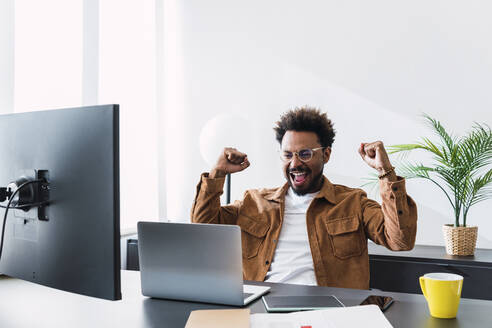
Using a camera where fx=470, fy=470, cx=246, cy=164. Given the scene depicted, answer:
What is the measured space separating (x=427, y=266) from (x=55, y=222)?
1.78 metres

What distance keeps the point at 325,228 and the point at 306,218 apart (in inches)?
3.3

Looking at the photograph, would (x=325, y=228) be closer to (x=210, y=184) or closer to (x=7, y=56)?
(x=210, y=184)

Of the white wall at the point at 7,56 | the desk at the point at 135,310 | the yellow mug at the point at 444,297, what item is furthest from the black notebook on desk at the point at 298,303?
the white wall at the point at 7,56

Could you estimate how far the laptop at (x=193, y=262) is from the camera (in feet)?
3.78

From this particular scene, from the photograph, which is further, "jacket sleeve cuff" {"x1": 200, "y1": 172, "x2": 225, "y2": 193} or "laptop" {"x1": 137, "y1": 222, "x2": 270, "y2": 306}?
"jacket sleeve cuff" {"x1": 200, "y1": 172, "x2": 225, "y2": 193}

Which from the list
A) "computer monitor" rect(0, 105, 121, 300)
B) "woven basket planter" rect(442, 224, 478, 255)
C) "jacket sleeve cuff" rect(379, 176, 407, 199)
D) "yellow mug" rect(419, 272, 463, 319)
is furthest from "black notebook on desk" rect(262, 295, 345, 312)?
"woven basket planter" rect(442, 224, 478, 255)

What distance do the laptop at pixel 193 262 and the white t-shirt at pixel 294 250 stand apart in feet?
1.81

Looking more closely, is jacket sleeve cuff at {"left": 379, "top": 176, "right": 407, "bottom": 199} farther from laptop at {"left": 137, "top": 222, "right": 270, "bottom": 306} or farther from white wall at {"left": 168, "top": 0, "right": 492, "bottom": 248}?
white wall at {"left": 168, "top": 0, "right": 492, "bottom": 248}

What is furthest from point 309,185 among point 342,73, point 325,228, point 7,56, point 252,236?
point 7,56

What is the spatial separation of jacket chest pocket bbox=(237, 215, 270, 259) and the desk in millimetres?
556

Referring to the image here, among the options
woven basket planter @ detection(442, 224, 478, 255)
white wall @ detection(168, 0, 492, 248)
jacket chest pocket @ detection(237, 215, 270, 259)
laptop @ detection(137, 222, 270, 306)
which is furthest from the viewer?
white wall @ detection(168, 0, 492, 248)

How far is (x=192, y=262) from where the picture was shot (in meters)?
1.19

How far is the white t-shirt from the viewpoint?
5.89 ft

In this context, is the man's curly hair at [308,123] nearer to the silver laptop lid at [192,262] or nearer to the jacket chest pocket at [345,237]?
the jacket chest pocket at [345,237]
